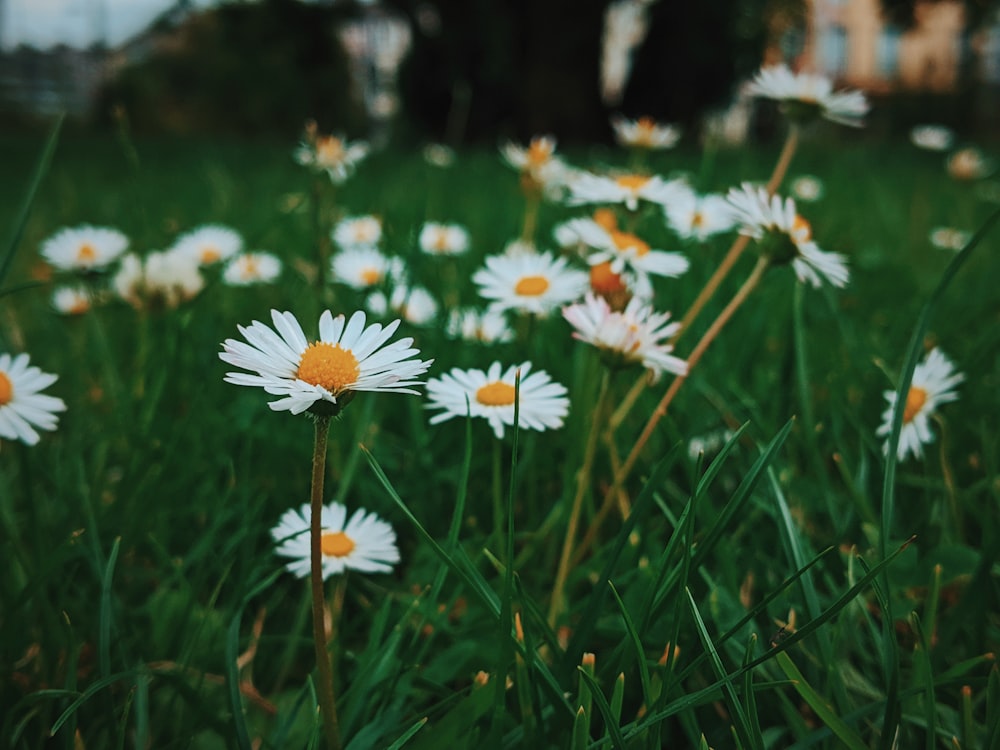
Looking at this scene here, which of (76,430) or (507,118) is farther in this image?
(507,118)

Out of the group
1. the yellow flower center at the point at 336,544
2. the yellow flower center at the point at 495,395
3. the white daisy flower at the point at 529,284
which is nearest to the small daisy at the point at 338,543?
the yellow flower center at the point at 336,544

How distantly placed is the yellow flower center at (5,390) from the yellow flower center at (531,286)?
373 mm

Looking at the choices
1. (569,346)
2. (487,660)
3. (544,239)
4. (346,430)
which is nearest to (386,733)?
(487,660)

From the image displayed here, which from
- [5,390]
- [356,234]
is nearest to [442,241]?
[356,234]

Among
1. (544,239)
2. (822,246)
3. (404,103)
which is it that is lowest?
(404,103)

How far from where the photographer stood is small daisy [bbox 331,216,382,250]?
3.89 feet

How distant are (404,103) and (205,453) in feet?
23.8

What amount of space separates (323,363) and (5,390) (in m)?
0.21

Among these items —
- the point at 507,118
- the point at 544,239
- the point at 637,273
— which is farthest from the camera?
the point at 507,118

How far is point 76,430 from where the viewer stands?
0.74 meters

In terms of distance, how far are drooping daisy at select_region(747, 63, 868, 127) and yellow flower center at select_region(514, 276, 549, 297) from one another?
25 centimetres

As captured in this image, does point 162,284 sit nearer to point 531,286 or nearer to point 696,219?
point 531,286

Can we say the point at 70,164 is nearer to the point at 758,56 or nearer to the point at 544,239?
the point at 544,239

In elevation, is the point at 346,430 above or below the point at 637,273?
below
